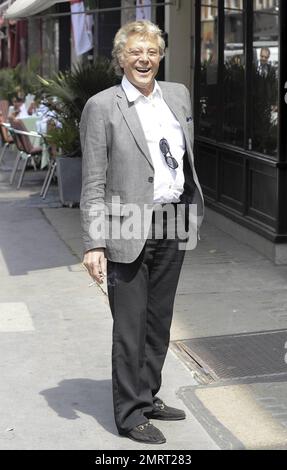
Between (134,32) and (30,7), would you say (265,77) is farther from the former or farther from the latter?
(134,32)

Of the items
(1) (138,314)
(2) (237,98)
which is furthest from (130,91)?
(2) (237,98)

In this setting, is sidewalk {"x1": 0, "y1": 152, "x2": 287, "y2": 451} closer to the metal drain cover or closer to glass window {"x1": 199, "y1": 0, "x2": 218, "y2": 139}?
the metal drain cover

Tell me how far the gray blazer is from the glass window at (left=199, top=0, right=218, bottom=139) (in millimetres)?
6293

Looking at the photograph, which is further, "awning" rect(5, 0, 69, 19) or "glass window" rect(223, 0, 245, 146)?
"awning" rect(5, 0, 69, 19)

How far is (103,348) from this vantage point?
6.26 m

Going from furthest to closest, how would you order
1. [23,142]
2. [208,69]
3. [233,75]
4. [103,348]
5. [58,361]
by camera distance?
[23,142], [208,69], [233,75], [103,348], [58,361]

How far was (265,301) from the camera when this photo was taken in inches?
289

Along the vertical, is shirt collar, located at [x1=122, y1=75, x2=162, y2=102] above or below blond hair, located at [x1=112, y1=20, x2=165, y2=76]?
below

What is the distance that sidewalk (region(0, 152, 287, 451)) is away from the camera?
4.82 metres

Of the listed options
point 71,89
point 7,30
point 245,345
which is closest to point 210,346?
point 245,345

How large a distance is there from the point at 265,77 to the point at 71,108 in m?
3.53

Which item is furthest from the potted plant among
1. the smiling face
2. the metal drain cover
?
the smiling face

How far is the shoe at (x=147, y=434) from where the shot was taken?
464 centimetres
